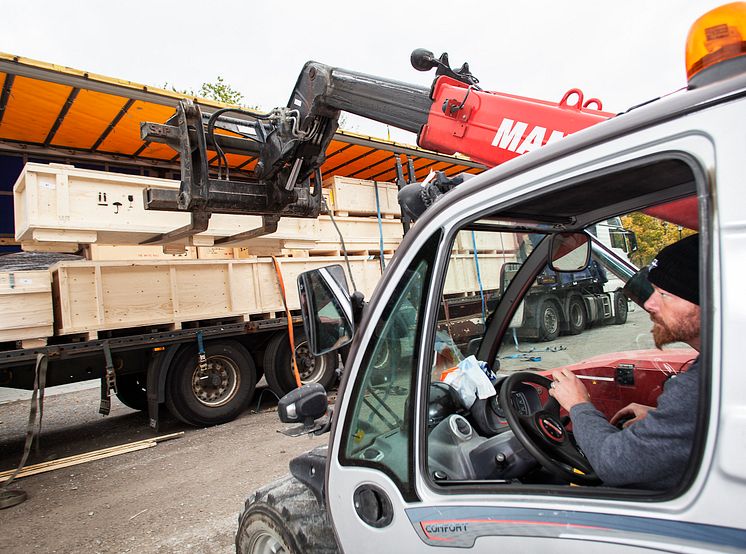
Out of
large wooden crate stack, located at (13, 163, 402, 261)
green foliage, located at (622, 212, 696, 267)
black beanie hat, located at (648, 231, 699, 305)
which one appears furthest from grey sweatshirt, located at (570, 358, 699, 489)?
large wooden crate stack, located at (13, 163, 402, 261)

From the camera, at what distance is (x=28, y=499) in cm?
447

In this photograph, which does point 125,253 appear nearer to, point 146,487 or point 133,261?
point 133,261

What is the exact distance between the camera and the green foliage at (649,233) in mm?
1359

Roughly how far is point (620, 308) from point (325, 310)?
1.19 metres

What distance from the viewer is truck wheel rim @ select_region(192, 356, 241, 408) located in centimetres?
648

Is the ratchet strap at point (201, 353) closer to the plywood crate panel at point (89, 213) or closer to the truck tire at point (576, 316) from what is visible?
the plywood crate panel at point (89, 213)

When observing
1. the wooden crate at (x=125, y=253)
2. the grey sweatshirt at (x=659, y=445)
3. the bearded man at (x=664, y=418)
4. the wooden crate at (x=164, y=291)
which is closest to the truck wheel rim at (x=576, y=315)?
the bearded man at (x=664, y=418)

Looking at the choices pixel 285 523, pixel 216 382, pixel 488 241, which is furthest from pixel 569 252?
pixel 216 382

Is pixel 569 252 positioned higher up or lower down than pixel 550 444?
higher up

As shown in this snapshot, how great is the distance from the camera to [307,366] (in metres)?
7.61

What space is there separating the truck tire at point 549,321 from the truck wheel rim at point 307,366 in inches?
221

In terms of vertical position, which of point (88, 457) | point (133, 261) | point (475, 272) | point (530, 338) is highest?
point (133, 261)

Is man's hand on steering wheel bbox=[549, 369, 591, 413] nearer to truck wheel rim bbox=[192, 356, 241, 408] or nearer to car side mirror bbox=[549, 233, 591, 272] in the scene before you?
car side mirror bbox=[549, 233, 591, 272]

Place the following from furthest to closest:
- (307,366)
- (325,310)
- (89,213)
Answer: (307,366), (89,213), (325,310)
